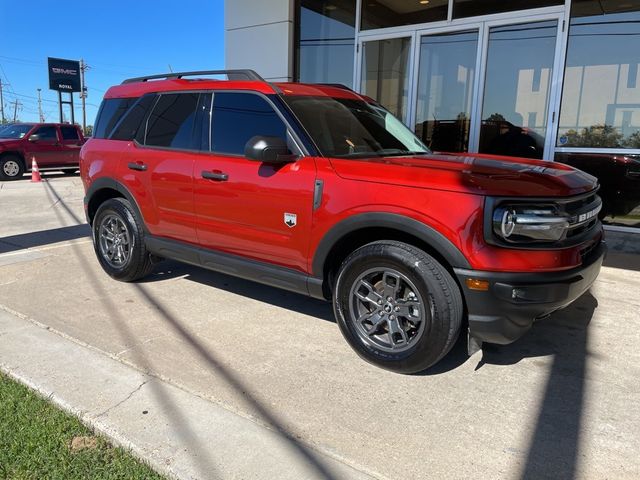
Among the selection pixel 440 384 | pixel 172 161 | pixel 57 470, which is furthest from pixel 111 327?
pixel 440 384

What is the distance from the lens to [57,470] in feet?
7.68

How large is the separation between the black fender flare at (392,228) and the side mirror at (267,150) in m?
0.63

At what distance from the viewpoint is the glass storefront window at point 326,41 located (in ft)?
29.6

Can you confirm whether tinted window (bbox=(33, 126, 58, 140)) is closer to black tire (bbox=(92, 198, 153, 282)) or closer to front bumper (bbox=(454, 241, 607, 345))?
black tire (bbox=(92, 198, 153, 282))

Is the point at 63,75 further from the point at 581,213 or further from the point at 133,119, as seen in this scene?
the point at 581,213

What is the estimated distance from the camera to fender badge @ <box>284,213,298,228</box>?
359 cm

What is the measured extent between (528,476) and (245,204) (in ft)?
8.27

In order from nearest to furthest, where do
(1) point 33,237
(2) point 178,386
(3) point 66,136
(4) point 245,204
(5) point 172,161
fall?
(2) point 178,386 → (4) point 245,204 → (5) point 172,161 → (1) point 33,237 → (3) point 66,136

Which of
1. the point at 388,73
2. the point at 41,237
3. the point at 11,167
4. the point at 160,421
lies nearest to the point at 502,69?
the point at 388,73

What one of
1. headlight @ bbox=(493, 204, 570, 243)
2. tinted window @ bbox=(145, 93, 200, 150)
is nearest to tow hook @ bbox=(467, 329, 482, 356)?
headlight @ bbox=(493, 204, 570, 243)

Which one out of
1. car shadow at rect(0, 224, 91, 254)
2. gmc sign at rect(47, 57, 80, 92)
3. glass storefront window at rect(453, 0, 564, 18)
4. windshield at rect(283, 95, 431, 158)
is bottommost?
car shadow at rect(0, 224, 91, 254)

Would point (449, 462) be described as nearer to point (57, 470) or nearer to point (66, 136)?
point (57, 470)

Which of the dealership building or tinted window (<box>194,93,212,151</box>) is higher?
the dealership building

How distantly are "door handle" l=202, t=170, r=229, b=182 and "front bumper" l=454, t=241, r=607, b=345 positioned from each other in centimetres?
195
